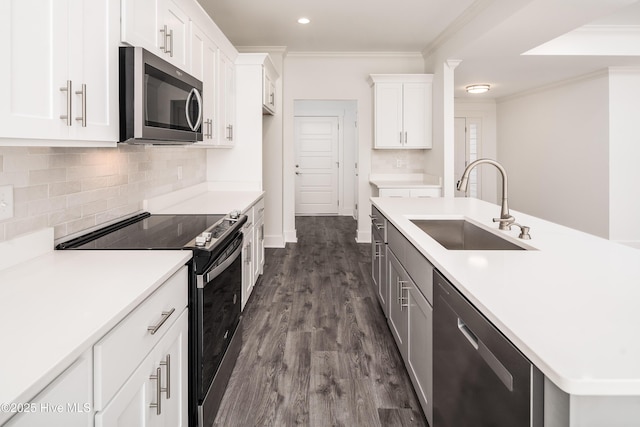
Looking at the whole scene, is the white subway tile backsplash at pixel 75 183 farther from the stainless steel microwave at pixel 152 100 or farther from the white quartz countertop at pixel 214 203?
the stainless steel microwave at pixel 152 100

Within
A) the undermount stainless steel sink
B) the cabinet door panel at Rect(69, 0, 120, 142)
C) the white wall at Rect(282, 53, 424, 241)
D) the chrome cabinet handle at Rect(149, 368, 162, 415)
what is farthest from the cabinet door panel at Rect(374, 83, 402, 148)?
the chrome cabinet handle at Rect(149, 368, 162, 415)

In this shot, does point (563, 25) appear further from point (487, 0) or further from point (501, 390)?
point (501, 390)

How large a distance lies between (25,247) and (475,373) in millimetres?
1627

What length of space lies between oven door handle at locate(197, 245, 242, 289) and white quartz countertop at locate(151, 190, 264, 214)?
73 centimetres

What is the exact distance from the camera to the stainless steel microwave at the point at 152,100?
5.72 feet

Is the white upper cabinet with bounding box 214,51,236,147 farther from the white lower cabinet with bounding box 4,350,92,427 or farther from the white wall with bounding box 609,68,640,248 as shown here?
the white wall with bounding box 609,68,640,248

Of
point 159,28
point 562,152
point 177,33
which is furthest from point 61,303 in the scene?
point 562,152

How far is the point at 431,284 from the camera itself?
1.73 metres

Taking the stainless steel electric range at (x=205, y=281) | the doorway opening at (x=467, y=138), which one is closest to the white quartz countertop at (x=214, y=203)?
the stainless steel electric range at (x=205, y=281)

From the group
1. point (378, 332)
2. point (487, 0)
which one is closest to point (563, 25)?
point (487, 0)

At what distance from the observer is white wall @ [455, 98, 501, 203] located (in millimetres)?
8227

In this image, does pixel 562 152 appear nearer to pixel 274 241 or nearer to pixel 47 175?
pixel 274 241

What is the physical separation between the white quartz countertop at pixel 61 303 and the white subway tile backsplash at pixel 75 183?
18 cm

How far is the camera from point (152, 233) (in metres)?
2.12
